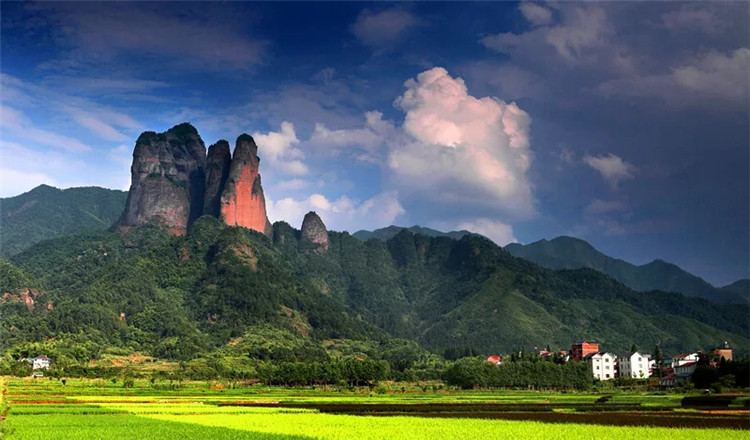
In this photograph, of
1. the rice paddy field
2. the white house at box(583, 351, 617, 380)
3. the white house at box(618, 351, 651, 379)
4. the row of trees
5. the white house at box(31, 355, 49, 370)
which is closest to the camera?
the rice paddy field

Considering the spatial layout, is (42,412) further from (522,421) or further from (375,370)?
(375,370)

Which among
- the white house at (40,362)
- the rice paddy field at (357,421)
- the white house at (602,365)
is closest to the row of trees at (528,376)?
the white house at (602,365)

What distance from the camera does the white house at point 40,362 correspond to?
15530cm

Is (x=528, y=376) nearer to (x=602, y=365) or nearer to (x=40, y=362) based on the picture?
(x=602, y=365)

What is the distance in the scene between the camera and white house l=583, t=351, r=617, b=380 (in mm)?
190125

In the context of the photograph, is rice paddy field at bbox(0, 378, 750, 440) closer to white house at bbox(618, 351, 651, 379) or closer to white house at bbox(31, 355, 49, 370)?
white house at bbox(31, 355, 49, 370)

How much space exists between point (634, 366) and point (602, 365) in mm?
7719

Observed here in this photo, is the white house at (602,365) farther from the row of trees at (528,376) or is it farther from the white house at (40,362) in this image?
the white house at (40,362)

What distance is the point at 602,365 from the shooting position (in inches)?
7554

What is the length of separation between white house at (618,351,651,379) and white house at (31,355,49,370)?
13586cm

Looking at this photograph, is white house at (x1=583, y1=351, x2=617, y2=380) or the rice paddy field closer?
the rice paddy field

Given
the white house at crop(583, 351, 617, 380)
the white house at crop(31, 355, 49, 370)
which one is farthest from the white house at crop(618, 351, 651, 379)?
the white house at crop(31, 355, 49, 370)

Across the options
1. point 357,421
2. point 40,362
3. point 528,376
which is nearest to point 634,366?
point 528,376

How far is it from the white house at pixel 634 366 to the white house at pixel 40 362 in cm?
13586
